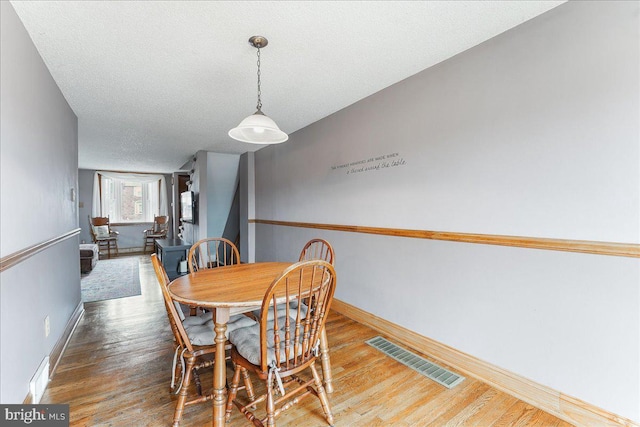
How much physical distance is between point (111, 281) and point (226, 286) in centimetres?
419

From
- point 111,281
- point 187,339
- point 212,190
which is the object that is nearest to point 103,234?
point 111,281

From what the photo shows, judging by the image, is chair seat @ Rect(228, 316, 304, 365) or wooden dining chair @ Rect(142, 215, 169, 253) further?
wooden dining chair @ Rect(142, 215, 169, 253)

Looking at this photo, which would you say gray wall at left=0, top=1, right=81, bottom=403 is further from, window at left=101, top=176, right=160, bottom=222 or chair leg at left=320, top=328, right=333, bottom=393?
window at left=101, top=176, right=160, bottom=222

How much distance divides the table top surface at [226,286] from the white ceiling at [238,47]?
152cm

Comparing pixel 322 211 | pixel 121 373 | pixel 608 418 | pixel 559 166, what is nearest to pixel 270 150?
pixel 322 211

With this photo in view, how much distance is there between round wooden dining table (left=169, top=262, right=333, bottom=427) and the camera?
139 cm

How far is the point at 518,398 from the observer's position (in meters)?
1.75

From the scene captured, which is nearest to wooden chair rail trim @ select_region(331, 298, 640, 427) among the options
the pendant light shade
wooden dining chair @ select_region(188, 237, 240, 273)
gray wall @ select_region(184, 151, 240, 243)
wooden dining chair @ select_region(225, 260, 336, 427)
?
wooden dining chair @ select_region(225, 260, 336, 427)

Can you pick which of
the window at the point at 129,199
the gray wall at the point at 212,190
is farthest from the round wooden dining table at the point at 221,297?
the window at the point at 129,199

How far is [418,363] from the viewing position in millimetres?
2152

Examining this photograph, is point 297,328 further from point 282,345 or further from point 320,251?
point 320,251

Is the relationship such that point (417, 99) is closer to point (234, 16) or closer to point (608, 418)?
point (234, 16)

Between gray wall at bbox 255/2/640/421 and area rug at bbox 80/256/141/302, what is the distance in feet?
11.8

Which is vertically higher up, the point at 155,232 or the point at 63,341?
the point at 155,232
